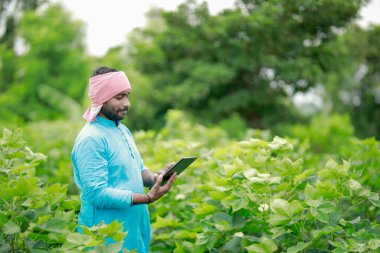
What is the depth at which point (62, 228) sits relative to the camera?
2932mm

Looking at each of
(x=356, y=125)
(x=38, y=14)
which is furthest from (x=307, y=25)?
(x=38, y=14)

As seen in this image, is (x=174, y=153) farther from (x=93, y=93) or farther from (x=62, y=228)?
(x=62, y=228)

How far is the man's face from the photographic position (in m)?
3.65

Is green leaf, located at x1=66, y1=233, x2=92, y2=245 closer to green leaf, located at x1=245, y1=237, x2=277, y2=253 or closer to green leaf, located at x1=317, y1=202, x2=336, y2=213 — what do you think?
green leaf, located at x1=245, y1=237, x2=277, y2=253

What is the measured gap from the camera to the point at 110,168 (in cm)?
357

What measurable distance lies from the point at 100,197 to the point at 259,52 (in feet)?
28.9

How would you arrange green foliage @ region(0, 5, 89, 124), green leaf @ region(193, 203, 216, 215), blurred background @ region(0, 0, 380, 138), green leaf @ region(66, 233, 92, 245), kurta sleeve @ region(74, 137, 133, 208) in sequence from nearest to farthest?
1. green leaf @ region(66, 233, 92, 245)
2. kurta sleeve @ region(74, 137, 133, 208)
3. green leaf @ region(193, 203, 216, 215)
4. blurred background @ region(0, 0, 380, 138)
5. green foliage @ region(0, 5, 89, 124)

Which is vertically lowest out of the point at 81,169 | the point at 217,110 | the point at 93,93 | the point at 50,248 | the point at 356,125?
the point at 356,125

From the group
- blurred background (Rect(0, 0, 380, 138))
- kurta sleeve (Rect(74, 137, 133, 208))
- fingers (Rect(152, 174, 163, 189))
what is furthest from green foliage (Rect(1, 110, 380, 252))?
blurred background (Rect(0, 0, 380, 138))

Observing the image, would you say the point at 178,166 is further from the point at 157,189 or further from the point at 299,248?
the point at 299,248

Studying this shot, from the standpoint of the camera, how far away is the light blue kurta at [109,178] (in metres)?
3.41

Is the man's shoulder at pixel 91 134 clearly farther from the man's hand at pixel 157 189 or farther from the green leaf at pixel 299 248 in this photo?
the green leaf at pixel 299 248

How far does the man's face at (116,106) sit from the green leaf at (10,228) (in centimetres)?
105

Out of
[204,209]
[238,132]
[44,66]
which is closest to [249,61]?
[238,132]
